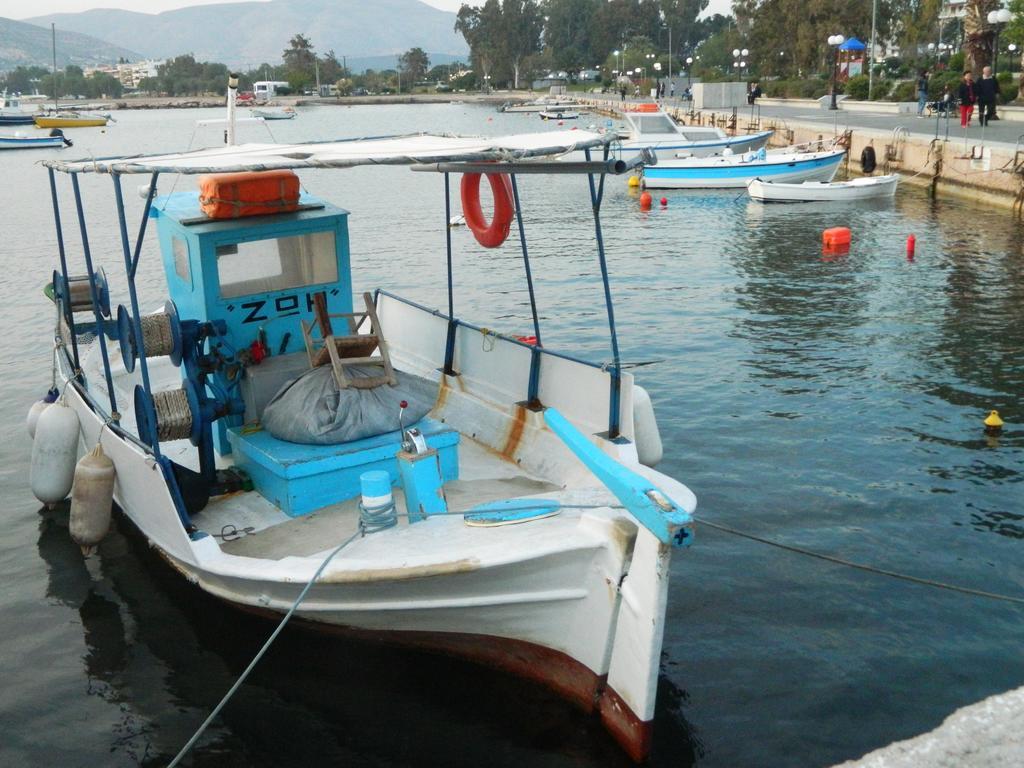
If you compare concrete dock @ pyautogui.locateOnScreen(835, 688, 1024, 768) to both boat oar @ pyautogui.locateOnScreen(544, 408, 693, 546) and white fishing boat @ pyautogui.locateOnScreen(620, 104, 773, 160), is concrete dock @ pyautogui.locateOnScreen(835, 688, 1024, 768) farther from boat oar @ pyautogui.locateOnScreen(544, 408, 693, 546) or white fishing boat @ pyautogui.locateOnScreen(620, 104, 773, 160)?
white fishing boat @ pyautogui.locateOnScreen(620, 104, 773, 160)

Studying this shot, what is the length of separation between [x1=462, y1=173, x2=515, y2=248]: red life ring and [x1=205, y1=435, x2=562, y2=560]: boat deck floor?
Result: 2175mm

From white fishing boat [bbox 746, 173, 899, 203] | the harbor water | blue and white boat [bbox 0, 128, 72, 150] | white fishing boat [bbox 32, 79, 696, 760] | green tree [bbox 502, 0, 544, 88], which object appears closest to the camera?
white fishing boat [bbox 32, 79, 696, 760]

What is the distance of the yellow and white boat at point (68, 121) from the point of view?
89.8 meters

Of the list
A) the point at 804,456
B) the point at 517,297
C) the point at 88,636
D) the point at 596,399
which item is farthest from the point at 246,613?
the point at 517,297

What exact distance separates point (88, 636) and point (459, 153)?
520 cm

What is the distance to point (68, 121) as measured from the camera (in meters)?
93.2

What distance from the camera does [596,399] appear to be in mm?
8914

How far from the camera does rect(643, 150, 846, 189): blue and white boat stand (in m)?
33.9

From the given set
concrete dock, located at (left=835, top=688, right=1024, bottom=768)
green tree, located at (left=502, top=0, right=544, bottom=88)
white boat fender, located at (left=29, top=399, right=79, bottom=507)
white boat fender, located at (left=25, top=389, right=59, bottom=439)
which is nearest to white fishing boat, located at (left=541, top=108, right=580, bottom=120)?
white boat fender, located at (left=25, top=389, right=59, bottom=439)

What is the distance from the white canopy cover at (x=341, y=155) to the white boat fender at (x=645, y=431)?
2358 mm

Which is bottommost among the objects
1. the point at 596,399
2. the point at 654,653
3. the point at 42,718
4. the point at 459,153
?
the point at 42,718

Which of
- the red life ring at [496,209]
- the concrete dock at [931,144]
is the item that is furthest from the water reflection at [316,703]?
the concrete dock at [931,144]

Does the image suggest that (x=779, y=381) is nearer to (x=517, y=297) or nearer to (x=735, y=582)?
(x=735, y=582)

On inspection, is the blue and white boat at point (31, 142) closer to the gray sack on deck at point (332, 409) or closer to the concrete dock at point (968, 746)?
the gray sack on deck at point (332, 409)
